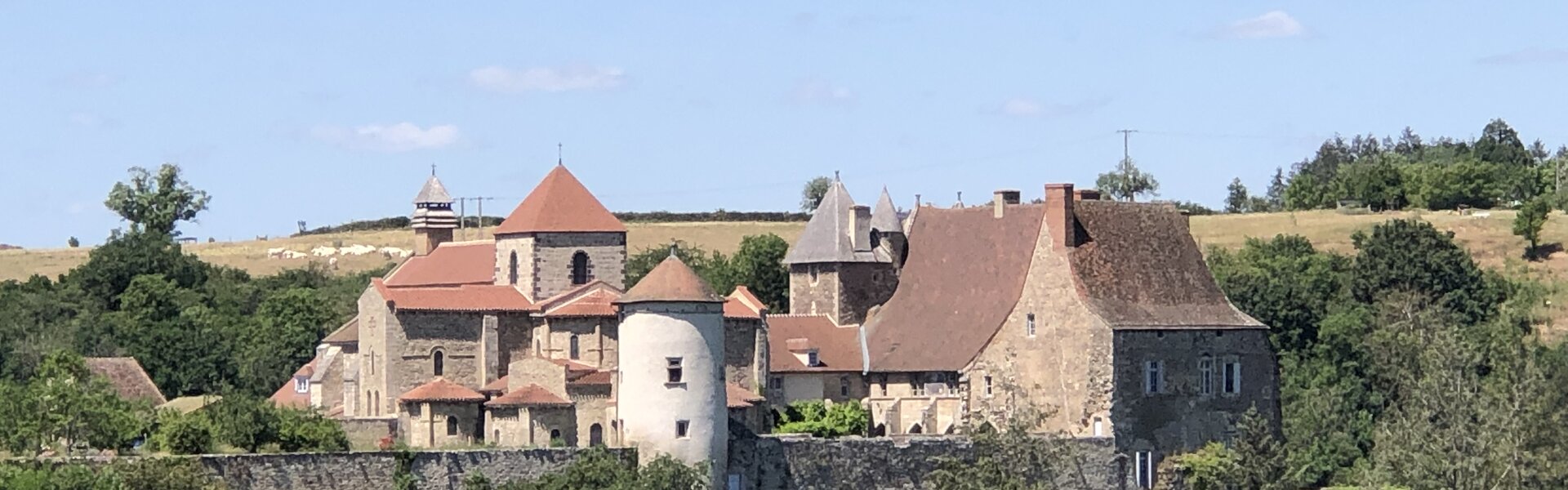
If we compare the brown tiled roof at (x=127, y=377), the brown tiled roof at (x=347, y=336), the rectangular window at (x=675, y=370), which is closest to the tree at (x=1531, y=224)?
the brown tiled roof at (x=347, y=336)

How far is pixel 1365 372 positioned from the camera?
98.5m

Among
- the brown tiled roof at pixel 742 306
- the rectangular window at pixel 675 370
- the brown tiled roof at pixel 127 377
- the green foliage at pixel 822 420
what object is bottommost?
the green foliage at pixel 822 420

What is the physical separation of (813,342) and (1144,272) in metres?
10.2

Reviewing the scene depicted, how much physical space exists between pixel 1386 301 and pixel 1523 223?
2644 cm

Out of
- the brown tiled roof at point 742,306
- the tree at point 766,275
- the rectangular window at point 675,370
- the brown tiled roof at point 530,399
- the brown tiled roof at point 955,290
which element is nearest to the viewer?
the rectangular window at point 675,370

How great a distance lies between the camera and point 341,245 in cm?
14738

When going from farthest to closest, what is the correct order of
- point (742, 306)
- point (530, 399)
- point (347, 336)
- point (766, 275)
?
point (766, 275) → point (347, 336) → point (742, 306) → point (530, 399)

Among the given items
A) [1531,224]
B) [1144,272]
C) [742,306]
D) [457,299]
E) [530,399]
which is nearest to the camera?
[530,399]

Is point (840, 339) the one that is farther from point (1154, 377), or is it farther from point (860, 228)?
point (1154, 377)

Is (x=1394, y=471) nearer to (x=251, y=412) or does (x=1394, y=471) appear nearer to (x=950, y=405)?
(x=950, y=405)

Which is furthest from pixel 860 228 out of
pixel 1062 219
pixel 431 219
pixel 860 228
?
pixel 431 219

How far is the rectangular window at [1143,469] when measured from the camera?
7650cm

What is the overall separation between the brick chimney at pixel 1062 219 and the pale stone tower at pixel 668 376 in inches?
501

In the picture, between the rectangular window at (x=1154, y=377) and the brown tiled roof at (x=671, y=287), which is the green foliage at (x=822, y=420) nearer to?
the brown tiled roof at (x=671, y=287)
